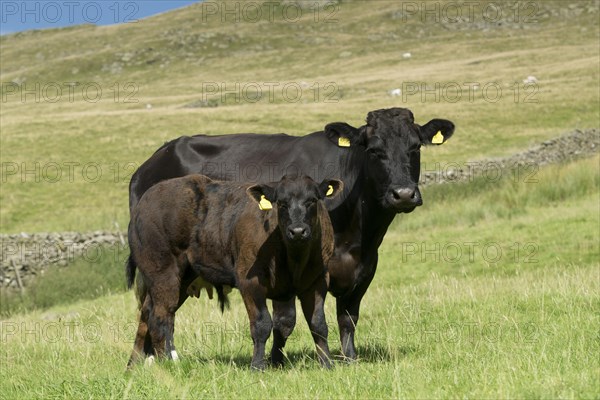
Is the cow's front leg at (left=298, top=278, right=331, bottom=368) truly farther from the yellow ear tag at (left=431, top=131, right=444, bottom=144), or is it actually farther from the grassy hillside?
the grassy hillside

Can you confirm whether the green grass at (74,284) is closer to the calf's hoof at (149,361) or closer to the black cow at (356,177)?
the black cow at (356,177)

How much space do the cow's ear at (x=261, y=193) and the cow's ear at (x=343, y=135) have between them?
4.95 feet

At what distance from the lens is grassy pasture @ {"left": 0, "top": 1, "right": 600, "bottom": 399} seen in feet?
23.0

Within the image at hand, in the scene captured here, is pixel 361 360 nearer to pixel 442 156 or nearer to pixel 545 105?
pixel 442 156

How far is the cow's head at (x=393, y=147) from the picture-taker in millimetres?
8719

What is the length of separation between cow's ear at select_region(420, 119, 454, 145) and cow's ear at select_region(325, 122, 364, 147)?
2.18 ft

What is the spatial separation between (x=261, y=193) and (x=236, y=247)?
2.12 feet

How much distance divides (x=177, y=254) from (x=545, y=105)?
4636 cm

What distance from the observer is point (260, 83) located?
83000 millimetres

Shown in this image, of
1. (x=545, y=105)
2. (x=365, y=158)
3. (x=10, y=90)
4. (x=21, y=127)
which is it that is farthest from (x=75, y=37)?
(x=365, y=158)

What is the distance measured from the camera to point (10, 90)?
9888cm

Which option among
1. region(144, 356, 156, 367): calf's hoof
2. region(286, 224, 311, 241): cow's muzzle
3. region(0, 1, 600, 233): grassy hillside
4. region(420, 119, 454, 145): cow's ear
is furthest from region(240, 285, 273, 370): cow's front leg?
region(0, 1, 600, 233): grassy hillside

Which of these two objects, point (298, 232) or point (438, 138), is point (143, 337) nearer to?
point (298, 232)

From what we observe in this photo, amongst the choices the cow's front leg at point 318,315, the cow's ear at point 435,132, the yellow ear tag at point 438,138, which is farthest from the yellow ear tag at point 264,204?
the yellow ear tag at point 438,138
